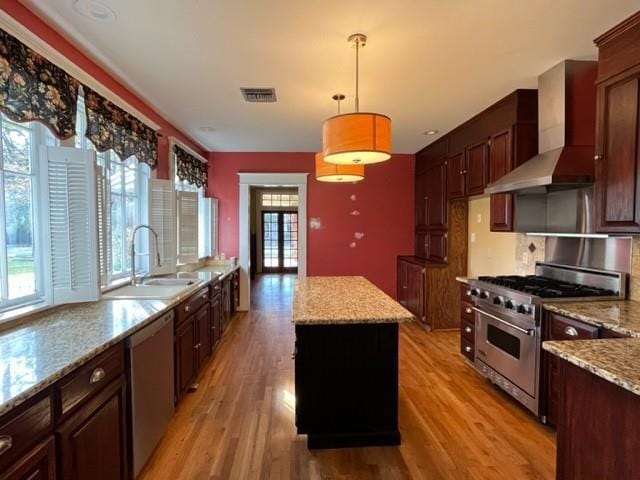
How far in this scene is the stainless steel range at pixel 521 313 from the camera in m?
2.49

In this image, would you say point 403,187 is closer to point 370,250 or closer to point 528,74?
point 370,250

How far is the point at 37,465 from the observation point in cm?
119

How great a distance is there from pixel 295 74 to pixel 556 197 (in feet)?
8.33

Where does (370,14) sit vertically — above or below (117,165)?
above

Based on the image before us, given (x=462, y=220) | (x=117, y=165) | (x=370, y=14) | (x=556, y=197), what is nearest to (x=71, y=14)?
(x=117, y=165)

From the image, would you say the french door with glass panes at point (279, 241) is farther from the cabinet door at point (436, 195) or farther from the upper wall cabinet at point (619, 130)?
the upper wall cabinet at point (619, 130)

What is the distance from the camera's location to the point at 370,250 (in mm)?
5785

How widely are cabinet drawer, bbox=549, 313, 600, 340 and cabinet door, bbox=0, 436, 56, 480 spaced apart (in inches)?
106

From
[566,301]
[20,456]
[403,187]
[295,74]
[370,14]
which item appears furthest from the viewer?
[403,187]

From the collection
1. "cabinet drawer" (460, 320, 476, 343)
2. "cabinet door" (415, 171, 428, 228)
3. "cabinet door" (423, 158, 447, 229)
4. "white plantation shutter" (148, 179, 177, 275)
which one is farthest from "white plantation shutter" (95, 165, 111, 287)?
"cabinet door" (415, 171, 428, 228)

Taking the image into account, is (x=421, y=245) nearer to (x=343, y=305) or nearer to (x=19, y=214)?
(x=343, y=305)

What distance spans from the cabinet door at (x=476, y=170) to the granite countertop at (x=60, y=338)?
320cm

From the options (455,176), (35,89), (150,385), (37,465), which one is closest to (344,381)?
(150,385)

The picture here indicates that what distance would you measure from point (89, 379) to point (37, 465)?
357 millimetres
